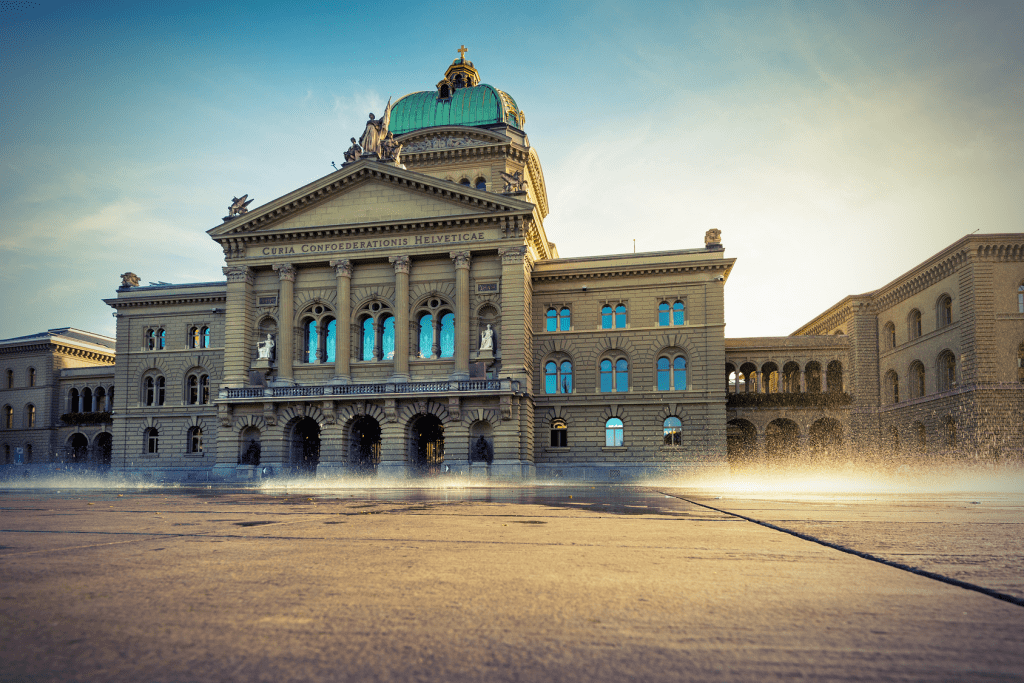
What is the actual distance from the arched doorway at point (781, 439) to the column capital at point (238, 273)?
112ft

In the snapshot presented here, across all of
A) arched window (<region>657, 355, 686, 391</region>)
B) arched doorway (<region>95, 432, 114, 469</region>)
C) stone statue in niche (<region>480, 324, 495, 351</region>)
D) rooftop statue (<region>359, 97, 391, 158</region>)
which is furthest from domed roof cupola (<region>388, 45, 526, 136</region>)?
arched doorway (<region>95, 432, 114, 469</region>)

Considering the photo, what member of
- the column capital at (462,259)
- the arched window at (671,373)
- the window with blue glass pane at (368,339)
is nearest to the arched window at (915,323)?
the arched window at (671,373)

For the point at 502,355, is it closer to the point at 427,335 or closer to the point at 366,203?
the point at 427,335

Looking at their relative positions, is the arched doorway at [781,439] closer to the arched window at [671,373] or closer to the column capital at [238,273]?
the arched window at [671,373]

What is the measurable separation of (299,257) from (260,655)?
42481mm

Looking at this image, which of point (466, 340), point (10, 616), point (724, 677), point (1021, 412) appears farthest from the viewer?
point (466, 340)

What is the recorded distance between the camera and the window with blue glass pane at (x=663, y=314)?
44.1m

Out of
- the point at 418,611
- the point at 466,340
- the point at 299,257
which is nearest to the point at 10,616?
the point at 418,611

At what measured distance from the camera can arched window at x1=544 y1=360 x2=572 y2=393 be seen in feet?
146

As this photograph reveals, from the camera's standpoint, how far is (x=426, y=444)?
164 ft

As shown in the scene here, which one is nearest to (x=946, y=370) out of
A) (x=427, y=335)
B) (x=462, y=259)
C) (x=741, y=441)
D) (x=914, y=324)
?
(x=914, y=324)

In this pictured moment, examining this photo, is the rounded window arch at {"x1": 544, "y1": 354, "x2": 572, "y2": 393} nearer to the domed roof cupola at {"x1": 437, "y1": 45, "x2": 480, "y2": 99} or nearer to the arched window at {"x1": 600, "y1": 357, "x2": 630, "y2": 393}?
the arched window at {"x1": 600, "y1": 357, "x2": 630, "y2": 393}

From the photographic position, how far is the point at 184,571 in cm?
507

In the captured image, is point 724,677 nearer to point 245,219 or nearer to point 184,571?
point 184,571
